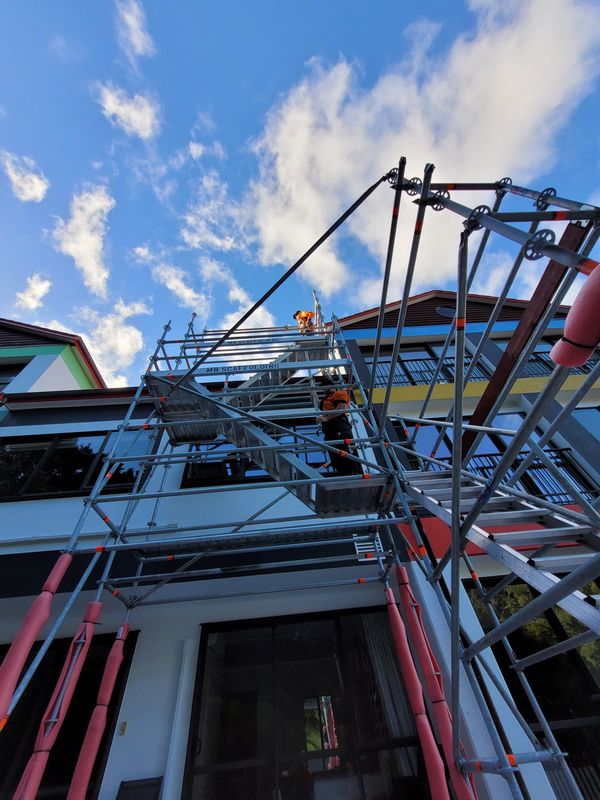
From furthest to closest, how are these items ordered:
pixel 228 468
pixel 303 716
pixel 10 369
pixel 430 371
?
pixel 10 369
pixel 430 371
pixel 228 468
pixel 303 716

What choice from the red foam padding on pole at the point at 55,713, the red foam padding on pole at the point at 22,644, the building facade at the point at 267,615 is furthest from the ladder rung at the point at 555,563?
the red foam padding on pole at the point at 55,713

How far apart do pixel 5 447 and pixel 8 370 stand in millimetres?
5458

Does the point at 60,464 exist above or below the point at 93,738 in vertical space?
above

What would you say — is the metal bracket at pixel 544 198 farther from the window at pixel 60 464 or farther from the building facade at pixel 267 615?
the window at pixel 60 464

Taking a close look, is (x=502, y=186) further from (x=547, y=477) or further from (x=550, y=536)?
(x=547, y=477)

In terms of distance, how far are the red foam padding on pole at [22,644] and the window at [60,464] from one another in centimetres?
320

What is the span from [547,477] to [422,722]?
5475 millimetres

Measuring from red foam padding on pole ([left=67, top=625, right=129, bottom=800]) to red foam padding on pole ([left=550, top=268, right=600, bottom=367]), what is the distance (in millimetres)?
4680

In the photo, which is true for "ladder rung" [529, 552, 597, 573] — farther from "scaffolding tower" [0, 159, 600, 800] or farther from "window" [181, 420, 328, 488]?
"window" [181, 420, 328, 488]

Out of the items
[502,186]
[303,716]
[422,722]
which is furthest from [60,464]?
[502,186]

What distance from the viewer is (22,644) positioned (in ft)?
9.07

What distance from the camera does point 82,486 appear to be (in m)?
6.50

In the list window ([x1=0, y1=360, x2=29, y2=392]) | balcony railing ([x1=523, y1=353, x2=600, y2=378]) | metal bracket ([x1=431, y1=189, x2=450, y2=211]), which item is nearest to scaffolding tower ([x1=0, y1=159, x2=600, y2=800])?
metal bracket ([x1=431, y1=189, x2=450, y2=211])

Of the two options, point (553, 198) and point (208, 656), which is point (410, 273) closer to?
point (553, 198)
